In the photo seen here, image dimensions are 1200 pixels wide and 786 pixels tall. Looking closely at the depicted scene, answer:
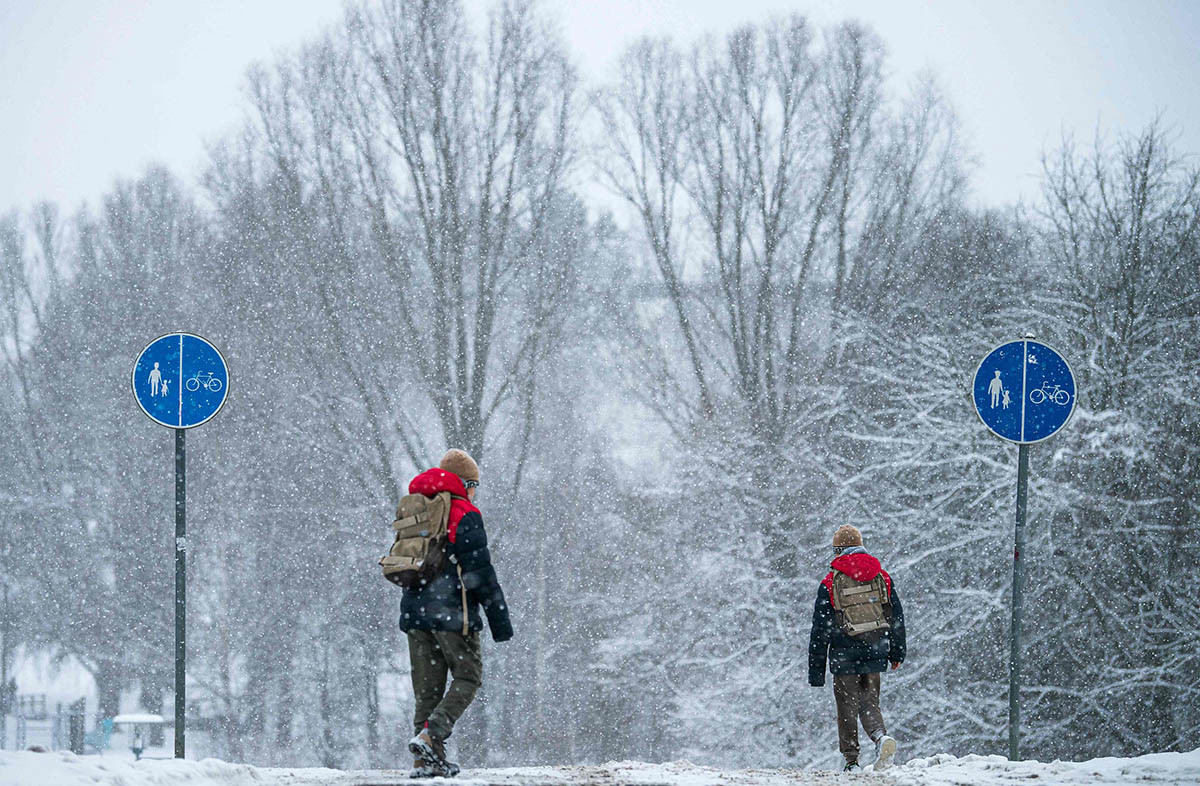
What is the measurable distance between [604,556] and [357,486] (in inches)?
193

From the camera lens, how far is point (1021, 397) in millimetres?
8531

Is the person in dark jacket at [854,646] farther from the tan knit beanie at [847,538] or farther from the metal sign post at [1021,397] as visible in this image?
the metal sign post at [1021,397]

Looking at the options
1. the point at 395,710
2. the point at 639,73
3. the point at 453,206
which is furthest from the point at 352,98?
the point at 395,710

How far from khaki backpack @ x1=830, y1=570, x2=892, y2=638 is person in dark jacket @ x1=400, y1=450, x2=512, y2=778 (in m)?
3.12

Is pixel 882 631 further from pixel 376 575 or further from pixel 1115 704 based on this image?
pixel 376 575

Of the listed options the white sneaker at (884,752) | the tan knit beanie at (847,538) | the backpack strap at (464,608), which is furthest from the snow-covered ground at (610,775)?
the tan knit beanie at (847,538)

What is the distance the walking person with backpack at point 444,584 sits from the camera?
6.43 m

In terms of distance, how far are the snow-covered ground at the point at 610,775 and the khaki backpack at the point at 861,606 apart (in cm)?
95

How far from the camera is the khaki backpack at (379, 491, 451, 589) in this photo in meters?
6.43

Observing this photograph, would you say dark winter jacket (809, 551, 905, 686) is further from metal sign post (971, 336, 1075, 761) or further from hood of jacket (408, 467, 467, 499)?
hood of jacket (408, 467, 467, 499)

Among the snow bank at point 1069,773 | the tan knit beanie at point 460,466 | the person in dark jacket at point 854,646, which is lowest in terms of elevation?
the snow bank at point 1069,773

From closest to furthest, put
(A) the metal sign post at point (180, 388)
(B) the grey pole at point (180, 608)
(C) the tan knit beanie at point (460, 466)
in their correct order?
1. (C) the tan knit beanie at point (460, 466)
2. (B) the grey pole at point (180, 608)
3. (A) the metal sign post at point (180, 388)

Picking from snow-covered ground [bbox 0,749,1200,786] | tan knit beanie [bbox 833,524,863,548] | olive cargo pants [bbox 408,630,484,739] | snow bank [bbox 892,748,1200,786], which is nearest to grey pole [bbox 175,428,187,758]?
snow-covered ground [bbox 0,749,1200,786]

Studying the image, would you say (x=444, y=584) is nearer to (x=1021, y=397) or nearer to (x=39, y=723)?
(x=1021, y=397)
